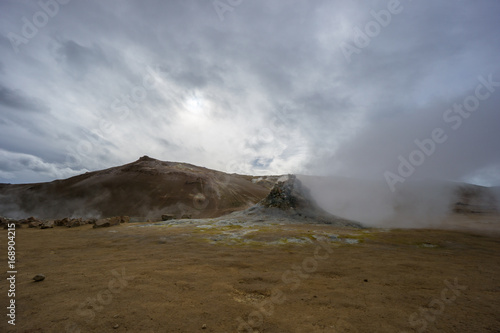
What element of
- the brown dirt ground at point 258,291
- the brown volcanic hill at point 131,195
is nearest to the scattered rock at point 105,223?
the brown dirt ground at point 258,291

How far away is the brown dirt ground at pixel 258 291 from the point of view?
401cm

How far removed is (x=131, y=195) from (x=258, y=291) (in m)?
57.5

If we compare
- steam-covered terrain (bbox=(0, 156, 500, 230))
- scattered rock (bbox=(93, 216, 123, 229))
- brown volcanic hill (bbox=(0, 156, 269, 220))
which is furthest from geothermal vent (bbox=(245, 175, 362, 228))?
brown volcanic hill (bbox=(0, 156, 269, 220))

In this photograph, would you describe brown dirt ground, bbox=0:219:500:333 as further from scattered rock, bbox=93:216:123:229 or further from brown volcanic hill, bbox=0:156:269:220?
brown volcanic hill, bbox=0:156:269:220

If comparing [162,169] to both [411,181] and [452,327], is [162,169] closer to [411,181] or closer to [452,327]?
[411,181]

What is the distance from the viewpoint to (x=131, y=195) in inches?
2146

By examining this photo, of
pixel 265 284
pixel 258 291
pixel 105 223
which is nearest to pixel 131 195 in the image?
pixel 105 223

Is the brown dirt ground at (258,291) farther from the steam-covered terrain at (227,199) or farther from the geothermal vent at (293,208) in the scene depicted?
the steam-covered terrain at (227,199)

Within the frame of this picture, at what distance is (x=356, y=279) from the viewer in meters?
6.30

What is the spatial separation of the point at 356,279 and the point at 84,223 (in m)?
27.2

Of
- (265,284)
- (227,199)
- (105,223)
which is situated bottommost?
(265,284)

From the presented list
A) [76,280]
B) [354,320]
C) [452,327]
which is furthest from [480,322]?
[76,280]

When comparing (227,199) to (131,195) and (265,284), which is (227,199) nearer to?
(131,195)

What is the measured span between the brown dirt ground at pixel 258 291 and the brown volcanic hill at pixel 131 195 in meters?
37.9
